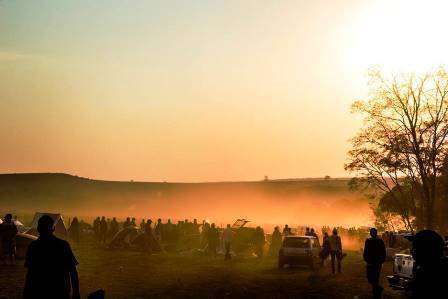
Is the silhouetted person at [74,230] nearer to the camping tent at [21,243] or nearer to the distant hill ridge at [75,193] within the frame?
the camping tent at [21,243]

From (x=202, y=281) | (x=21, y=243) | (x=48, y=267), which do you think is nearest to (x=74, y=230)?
(x=21, y=243)

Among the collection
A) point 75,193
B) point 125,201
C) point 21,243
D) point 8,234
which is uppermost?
point 75,193

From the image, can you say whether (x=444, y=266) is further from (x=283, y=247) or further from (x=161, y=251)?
(x=161, y=251)

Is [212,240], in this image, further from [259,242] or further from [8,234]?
[8,234]

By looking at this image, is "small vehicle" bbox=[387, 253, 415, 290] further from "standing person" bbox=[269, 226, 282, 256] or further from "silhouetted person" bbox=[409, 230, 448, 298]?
"standing person" bbox=[269, 226, 282, 256]

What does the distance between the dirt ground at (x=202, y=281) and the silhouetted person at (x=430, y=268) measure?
12.9 meters

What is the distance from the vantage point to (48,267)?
801 cm

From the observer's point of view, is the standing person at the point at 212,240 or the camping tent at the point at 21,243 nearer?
the camping tent at the point at 21,243

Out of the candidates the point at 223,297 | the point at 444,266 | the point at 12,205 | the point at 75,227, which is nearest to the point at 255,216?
the point at 12,205

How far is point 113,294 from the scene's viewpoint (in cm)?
1759

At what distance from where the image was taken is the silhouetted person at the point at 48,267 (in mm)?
7941

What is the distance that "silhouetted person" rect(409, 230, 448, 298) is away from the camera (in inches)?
215

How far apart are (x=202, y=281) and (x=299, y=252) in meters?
8.10

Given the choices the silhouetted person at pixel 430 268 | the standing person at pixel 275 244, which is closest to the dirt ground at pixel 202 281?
the standing person at pixel 275 244
